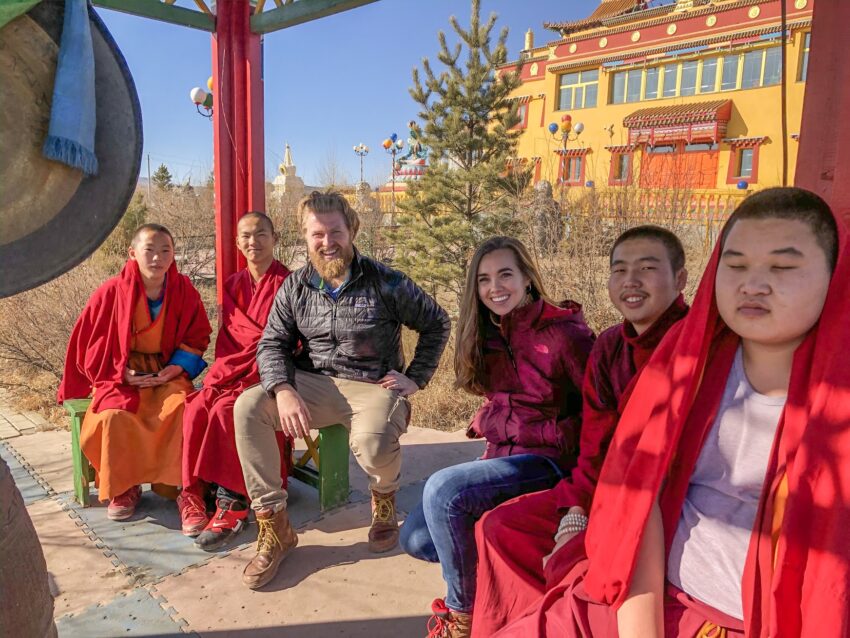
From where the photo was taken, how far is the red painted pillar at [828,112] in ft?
5.45

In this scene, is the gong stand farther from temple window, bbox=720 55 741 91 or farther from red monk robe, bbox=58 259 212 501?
temple window, bbox=720 55 741 91

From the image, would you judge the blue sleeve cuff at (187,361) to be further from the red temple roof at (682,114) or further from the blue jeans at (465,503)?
the red temple roof at (682,114)

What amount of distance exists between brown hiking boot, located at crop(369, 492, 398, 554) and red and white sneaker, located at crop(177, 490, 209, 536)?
33.7 inches

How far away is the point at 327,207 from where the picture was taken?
3.01 m

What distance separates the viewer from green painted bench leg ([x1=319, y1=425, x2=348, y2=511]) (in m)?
3.13

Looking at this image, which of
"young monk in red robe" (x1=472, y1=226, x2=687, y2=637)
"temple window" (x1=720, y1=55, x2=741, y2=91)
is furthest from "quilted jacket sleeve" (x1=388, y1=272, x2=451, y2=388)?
"temple window" (x1=720, y1=55, x2=741, y2=91)

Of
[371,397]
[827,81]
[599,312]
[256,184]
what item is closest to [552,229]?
[599,312]

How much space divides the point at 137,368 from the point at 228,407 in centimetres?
72

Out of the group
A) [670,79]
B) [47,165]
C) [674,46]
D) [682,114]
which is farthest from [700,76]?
[47,165]

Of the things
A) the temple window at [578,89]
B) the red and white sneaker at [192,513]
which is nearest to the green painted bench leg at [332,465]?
the red and white sneaker at [192,513]

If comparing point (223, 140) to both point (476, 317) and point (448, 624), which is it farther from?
point (448, 624)

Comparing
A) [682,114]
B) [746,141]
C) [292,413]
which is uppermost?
[682,114]

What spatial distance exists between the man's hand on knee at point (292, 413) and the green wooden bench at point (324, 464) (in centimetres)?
34

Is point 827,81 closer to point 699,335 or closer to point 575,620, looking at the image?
point 699,335
